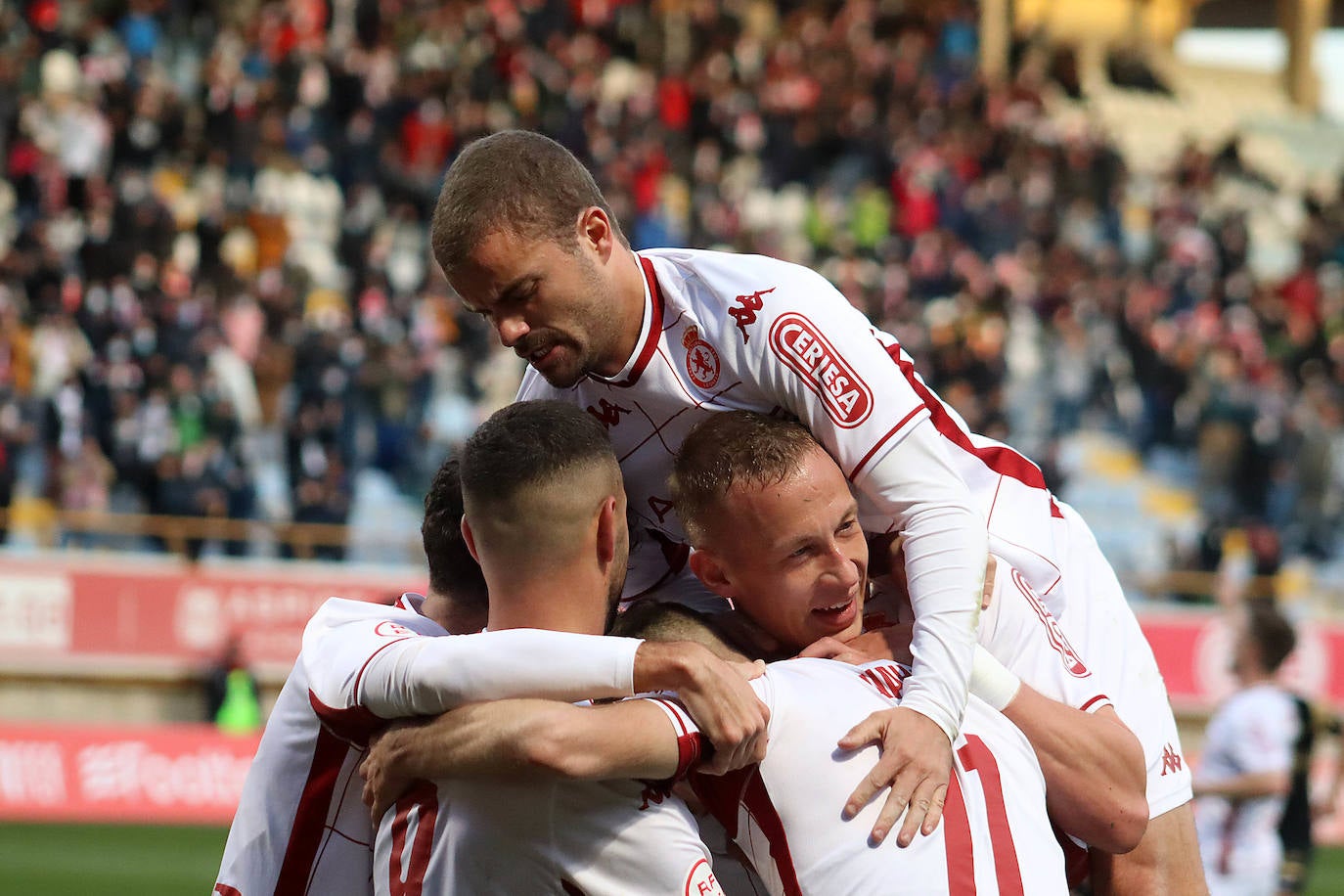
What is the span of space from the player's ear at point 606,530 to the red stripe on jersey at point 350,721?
1.68 feet

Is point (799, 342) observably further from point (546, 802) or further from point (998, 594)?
point (546, 802)

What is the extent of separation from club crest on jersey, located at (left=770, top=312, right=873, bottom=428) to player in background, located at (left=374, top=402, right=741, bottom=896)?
624 millimetres

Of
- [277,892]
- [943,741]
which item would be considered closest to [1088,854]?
[943,741]

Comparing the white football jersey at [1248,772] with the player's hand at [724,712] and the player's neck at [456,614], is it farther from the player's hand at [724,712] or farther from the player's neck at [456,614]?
the player's hand at [724,712]

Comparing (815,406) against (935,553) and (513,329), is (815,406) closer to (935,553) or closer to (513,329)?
(935,553)

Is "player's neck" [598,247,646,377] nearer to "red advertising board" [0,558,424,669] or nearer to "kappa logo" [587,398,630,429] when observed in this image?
"kappa logo" [587,398,630,429]

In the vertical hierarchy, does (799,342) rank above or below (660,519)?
above

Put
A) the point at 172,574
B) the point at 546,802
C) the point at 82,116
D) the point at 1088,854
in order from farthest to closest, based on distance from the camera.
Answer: the point at 82,116 → the point at 172,574 → the point at 1088,854 → the point at 546,802

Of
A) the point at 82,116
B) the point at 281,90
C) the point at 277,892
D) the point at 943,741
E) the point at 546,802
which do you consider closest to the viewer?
the point at 546,802

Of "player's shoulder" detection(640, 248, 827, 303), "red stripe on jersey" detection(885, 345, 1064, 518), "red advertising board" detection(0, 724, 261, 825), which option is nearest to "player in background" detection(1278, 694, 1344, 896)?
"red stripe on jersey" detection(885, 345, 1064, 518)

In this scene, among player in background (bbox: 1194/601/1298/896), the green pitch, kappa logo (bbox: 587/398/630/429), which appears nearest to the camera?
kappa logo (bbox: 587/398/630/429)

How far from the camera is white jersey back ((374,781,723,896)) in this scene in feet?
10.6

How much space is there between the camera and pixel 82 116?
57.0 ft

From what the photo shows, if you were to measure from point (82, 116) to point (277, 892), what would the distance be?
49.1 ft
